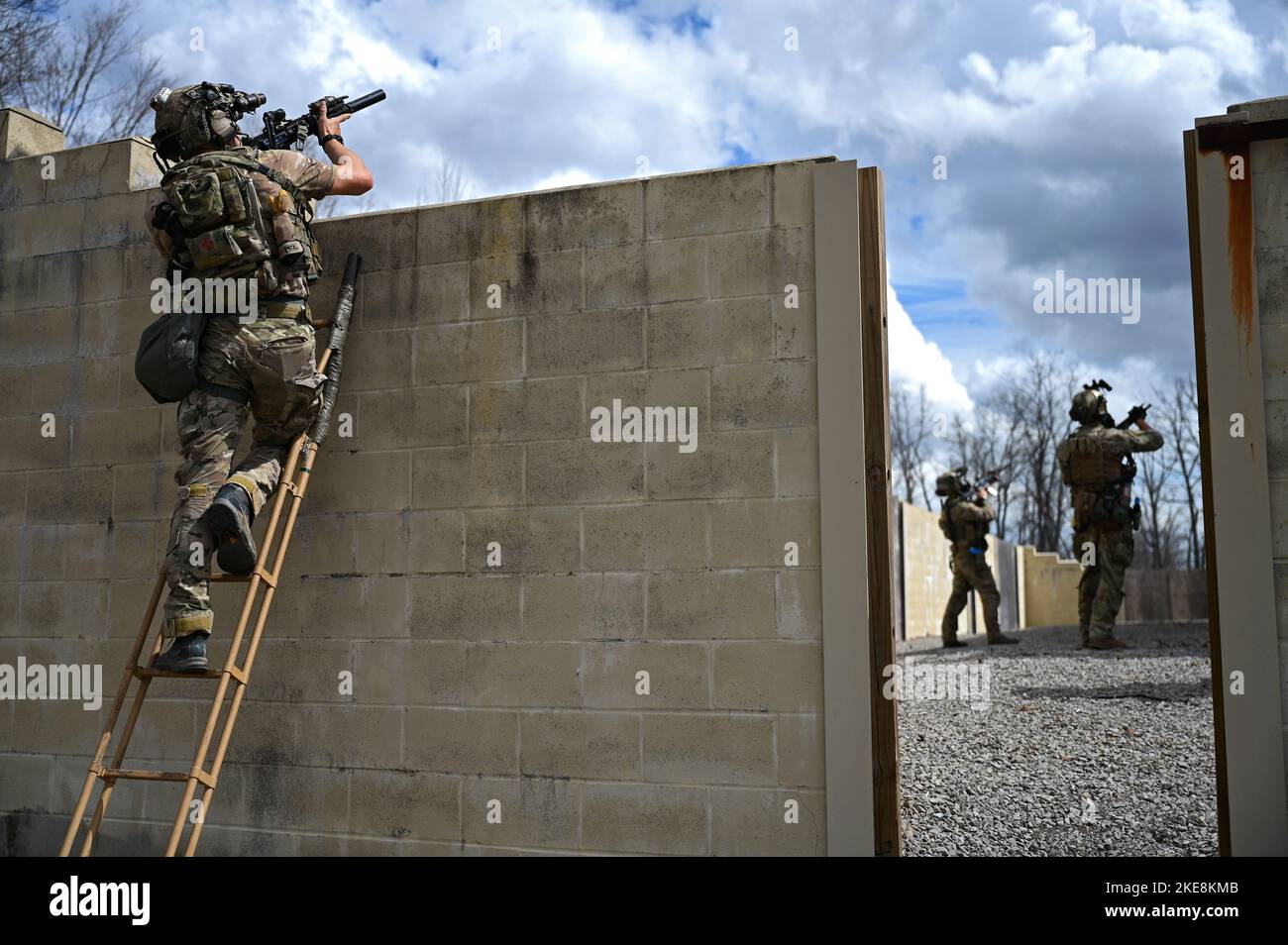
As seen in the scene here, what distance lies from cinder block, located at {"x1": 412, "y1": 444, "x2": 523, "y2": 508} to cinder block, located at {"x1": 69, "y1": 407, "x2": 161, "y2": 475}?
145 centimetres

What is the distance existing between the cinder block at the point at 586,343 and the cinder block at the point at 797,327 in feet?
1.93

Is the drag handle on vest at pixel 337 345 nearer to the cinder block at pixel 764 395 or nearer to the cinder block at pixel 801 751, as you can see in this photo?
the cinder block at pixel 764 395

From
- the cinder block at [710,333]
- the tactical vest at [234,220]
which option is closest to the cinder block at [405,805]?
the cinder block at [710,333]

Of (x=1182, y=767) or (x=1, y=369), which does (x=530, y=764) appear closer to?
(x=1, y=369)

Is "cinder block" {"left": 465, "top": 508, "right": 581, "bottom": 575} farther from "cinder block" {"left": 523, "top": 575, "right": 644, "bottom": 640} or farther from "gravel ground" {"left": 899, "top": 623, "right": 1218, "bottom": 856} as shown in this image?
"gravel ground" {"left": 899, "top": 623, "right": 1218, "bottom": 856}

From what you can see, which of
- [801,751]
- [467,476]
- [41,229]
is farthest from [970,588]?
[41,229]

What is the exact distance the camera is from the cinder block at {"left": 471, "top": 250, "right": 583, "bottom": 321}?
4922 millimetres

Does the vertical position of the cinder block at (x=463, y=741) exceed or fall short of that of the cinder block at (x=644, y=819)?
it exceeds it

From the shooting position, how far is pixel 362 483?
5160 millimetres

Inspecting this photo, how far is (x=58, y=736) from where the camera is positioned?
5.51 metres

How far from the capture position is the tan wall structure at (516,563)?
14.8ft

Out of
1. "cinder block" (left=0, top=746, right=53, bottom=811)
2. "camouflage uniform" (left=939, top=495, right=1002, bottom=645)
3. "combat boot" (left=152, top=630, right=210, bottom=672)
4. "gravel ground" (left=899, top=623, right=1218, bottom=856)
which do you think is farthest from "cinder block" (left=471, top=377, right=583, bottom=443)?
"camouflage uniform" (left=939, top=495, right=1002, bottom=645)

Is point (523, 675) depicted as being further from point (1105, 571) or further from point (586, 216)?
point (1105, 571)

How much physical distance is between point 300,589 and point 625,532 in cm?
161
